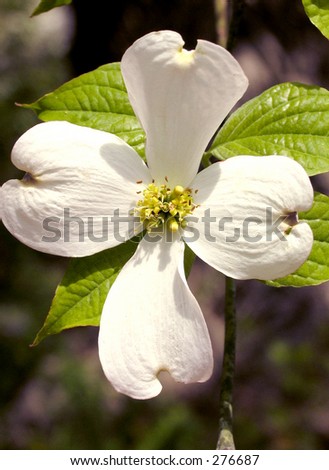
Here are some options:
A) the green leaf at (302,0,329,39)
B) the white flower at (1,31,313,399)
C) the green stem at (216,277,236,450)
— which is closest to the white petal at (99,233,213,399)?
the white flower at (1,31,313,399)

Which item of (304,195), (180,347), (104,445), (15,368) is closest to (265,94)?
(304,195)

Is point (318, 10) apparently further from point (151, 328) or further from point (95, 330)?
point (95, 330)

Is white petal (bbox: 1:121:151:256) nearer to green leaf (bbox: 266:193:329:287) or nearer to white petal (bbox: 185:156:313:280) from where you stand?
white petal (bbox: 185:156:313:280)

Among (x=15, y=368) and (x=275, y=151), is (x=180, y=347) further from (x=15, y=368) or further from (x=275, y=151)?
(x=15, y=368)

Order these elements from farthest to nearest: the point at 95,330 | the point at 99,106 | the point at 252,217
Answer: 1. the point at 95,330
2. the point at 99,106
3. the point at 252,217

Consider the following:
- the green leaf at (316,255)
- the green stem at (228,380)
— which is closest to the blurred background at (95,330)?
the green stem at (228,380)

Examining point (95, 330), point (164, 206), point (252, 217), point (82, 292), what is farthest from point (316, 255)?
point (95, 330)
